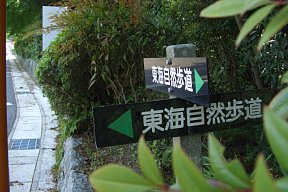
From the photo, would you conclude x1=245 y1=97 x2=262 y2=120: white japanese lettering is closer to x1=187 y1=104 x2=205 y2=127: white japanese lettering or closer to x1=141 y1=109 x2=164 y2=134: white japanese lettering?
x1=187 y1=104 x2=205 y2=127: white japanese lettering

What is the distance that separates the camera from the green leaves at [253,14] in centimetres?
63

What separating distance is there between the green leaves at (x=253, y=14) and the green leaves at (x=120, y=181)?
235 millimetres

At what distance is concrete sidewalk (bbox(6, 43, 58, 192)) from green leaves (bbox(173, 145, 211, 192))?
446 cm

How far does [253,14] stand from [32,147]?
642 centimetres

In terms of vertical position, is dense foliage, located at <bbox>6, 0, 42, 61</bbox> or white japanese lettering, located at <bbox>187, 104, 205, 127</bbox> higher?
dense foliage, located at <bbox>6, 0, 42, 61</bbox>

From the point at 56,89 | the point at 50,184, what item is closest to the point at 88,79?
the point at 56,89

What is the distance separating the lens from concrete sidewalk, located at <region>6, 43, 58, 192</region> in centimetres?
514

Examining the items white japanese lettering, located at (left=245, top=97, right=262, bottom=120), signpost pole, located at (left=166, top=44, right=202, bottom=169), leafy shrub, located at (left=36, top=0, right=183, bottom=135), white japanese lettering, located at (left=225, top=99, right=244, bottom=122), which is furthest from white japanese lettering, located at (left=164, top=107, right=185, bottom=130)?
leafy shrub, located at (left=36, top=0, right=183, bottom=135)

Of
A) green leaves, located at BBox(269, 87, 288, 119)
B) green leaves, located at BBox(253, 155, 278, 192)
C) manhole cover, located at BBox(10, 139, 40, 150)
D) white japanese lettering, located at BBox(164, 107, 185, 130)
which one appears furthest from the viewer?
manhole cover, located at BBox(10, 139, 40, 150)

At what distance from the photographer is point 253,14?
0.65 metres

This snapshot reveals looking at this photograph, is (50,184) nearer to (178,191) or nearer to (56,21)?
(56,21)

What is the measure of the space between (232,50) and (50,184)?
2.49m

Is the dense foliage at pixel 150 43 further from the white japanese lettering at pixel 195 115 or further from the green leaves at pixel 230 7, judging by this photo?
the green leaves at pixel 230 7

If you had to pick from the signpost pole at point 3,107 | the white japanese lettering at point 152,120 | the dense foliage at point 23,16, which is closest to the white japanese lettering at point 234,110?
the white japanese lettering at point 152,120
